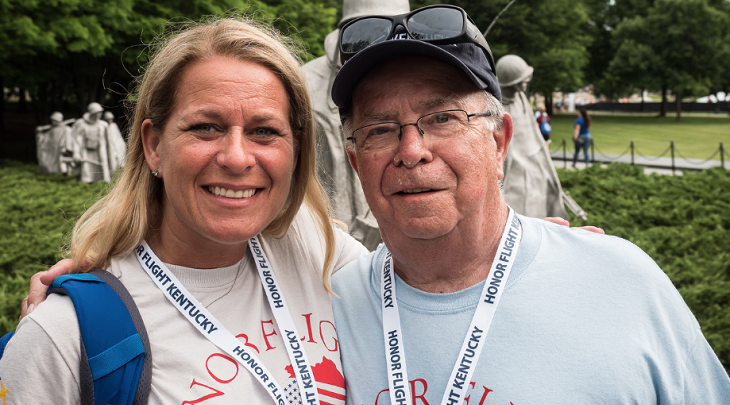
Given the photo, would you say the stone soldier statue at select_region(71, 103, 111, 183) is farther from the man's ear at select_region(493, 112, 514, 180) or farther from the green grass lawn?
the man's ear at select_region(493, 112, 514, 180)

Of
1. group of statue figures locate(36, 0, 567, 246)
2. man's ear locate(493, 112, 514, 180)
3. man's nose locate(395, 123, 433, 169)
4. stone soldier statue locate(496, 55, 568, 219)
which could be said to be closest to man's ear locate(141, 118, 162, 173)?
group of statue figures locate(36, 0, 567, 246)

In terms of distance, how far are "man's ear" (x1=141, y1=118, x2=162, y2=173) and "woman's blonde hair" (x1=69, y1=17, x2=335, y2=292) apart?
0.12 ft

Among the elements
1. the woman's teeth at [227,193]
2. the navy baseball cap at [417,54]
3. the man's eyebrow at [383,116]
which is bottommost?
the woman's teeth at [227,193]

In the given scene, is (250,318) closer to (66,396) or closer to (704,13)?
(66,396)

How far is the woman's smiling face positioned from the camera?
6.90 ft

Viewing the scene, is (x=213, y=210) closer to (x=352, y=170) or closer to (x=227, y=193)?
(x=227, y=193)

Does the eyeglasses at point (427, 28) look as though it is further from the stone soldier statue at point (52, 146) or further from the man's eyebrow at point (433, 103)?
the stone soldier statue at point (52, 146)

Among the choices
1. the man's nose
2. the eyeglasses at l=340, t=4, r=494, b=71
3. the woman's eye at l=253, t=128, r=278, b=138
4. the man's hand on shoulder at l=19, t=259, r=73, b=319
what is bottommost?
the man's hand on shoulder at l=19, t=259, r=73, b=319

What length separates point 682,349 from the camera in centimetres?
190

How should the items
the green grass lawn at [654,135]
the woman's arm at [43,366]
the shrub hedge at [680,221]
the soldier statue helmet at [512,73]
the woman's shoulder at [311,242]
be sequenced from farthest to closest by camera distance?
1. the green grass lawn at [654,135]
2. the soldier statue helmet at [512,73]
3. the shrub hedge at [680,221]
4. the woman's shoulder at [311,242]
5. the woman's arm at [43,366]

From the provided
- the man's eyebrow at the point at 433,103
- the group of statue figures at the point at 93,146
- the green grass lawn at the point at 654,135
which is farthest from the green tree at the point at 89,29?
the green grass lawn at the point at 654,135

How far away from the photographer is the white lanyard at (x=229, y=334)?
2.07 meters

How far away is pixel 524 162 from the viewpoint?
6910 millimetres

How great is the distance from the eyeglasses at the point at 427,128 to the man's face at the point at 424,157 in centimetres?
2
